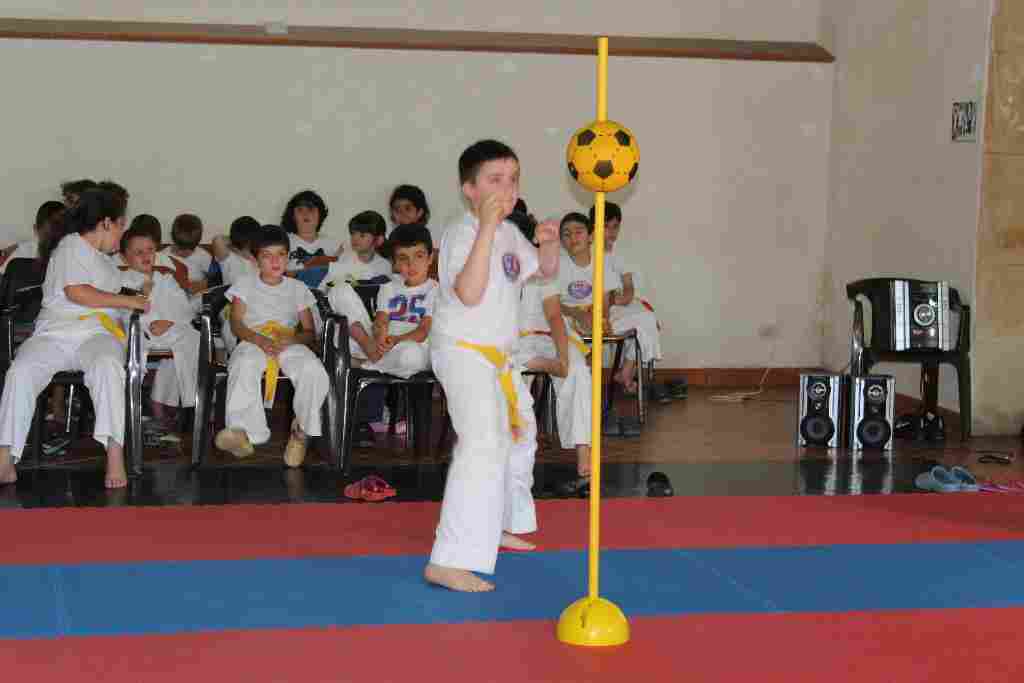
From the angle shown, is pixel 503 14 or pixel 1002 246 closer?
pixel 1002 246

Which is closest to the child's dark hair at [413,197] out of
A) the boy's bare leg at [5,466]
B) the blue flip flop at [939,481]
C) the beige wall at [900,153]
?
the boy's bare leg at [5,466]

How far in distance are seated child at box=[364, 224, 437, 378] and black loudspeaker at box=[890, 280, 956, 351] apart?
2.60 meters

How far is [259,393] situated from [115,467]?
76 centimetres

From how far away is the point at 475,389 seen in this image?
4.24 m

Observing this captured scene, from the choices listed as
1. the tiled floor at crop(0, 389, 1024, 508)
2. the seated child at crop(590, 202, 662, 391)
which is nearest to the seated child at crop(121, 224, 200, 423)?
the tiled floor at crop(0, 389, 1024, 508)

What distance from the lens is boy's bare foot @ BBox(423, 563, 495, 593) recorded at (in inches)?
161

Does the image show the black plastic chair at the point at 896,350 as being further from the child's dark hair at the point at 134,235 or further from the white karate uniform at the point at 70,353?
the white karate uniform at the point at 70,353

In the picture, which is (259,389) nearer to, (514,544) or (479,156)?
(514,544)

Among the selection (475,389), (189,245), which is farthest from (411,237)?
(475,389)

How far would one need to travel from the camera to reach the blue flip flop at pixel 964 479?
19.5ft

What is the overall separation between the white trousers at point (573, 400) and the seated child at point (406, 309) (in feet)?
1.60

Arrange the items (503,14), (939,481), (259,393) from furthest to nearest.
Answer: (503,14)
(259,393)
(939,481)

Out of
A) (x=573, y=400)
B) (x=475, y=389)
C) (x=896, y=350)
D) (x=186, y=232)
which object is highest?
(x=186, y=232)

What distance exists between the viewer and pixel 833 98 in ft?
32.6
